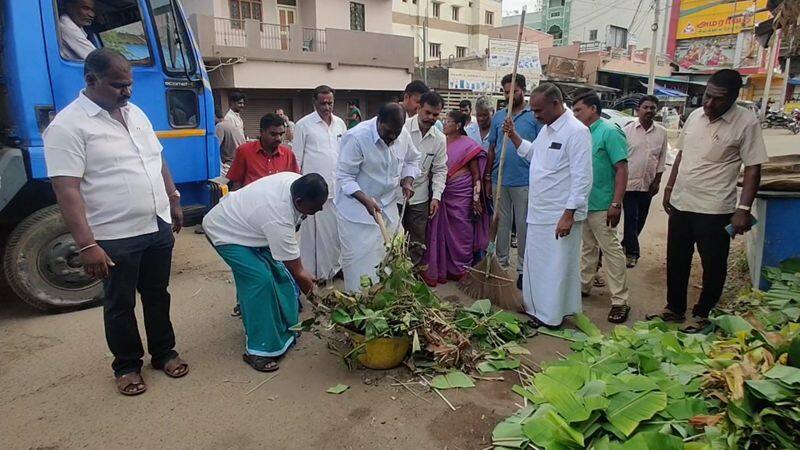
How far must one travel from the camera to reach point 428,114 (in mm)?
4355

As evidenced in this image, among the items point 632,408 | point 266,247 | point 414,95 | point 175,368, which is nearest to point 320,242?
point 266,247

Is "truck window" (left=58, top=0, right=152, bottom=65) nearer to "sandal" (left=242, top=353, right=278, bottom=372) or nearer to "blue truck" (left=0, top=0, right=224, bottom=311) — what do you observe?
"blue truck" (left=0, top=0, right=224, bottom=311)

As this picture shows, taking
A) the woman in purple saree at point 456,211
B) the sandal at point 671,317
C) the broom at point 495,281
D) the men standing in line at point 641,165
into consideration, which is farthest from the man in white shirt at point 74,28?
the men standing in line at point 641,165

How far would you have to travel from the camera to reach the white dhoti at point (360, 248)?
12.6 feet

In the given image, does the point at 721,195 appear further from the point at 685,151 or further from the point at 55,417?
the point at 55,417

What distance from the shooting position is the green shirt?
3930 mm

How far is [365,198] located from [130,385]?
189cm

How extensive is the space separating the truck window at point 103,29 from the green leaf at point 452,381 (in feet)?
11.4

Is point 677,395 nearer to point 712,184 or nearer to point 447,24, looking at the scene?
point 712,184

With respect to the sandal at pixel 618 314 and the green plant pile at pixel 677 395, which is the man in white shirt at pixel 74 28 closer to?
the green plant pile at pixel 677 395

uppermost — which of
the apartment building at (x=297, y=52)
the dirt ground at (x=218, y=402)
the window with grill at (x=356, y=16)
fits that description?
the window with grill at (x=356, y=16)

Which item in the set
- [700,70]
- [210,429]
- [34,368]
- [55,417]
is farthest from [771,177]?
[700,70]

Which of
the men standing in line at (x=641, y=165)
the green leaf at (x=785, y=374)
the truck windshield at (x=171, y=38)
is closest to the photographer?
the green leaf at (x=785, y=374)

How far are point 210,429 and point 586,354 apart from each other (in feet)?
7.07
